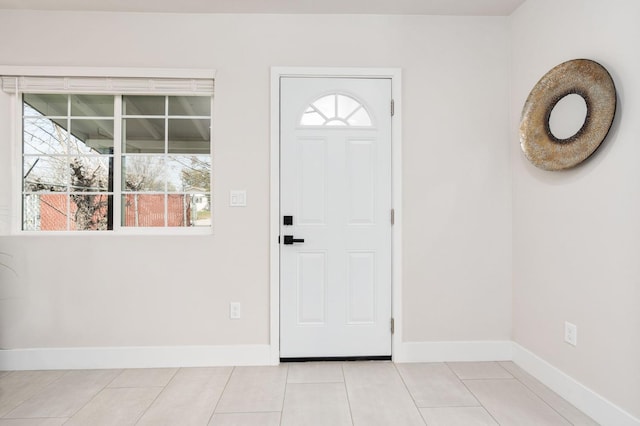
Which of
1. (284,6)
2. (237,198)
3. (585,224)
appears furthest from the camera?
(237,198)

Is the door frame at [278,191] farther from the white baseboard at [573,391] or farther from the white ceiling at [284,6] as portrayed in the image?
the white baseboard at [573,391]

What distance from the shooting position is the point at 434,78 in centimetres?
267

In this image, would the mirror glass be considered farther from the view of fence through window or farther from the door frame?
the view of fence through window

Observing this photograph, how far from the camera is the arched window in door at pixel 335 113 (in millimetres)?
2652

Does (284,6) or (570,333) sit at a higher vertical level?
(284,6)

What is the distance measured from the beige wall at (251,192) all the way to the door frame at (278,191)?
5 cm

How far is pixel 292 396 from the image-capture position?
2.15m

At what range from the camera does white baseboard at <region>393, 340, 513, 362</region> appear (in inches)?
104

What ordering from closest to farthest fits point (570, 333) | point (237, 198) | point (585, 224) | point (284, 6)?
point (585, 224)
point (570, 333)
point (284, 6)
point (237, 198)

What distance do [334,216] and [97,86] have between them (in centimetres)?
193

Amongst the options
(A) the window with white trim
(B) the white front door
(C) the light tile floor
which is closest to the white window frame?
(A) the window with white trim

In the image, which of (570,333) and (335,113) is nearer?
(570,333)

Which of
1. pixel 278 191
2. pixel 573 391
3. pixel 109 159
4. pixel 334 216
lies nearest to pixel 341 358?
pixel 334 216

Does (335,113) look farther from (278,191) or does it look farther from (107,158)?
(107,158)
